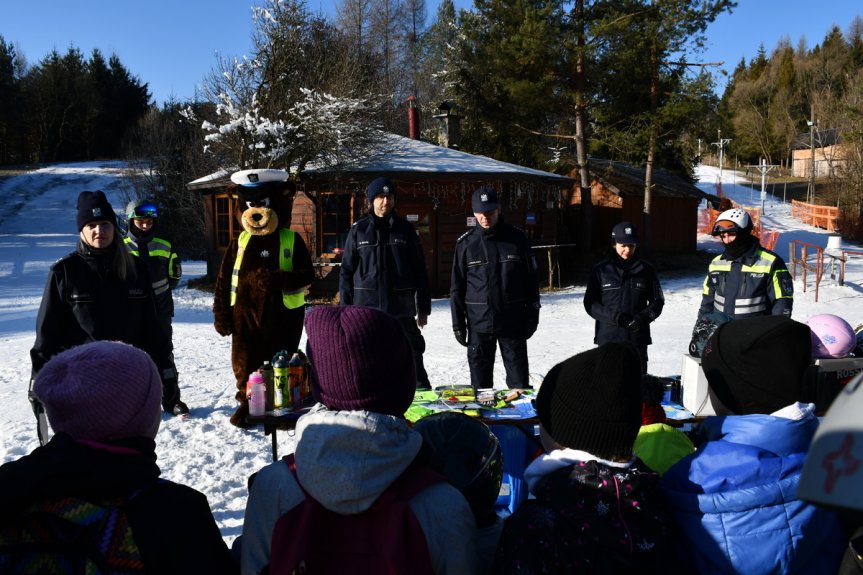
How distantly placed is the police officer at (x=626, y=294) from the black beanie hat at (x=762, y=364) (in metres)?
3.30

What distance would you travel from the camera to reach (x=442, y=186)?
574 inches

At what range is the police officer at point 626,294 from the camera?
17.8 feet

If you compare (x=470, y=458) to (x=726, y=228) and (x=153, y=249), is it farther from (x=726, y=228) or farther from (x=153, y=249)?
(x=153, y=249)

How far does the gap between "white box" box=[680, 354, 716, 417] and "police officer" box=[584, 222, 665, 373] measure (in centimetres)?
120

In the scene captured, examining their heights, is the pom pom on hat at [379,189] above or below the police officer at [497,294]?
above

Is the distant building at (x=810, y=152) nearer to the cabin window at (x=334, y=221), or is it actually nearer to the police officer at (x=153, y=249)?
the cabin window at (x=334, y=221)

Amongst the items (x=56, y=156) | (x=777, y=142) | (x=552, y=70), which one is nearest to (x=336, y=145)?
(x=552, y=70)

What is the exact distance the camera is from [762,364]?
2043mm

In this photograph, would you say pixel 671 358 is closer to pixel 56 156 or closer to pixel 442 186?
pixel 442 186

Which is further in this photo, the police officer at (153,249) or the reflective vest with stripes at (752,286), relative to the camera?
the police officer at (153,249)

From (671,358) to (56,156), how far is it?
48.8m

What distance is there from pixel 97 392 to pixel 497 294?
4011mm

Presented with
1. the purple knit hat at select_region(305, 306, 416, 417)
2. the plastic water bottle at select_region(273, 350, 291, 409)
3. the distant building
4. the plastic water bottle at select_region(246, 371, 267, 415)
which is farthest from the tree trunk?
the distant building

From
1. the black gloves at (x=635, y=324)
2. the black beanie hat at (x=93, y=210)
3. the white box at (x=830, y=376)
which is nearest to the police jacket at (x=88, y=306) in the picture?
the black beanie hat at (x=93, y=210)
